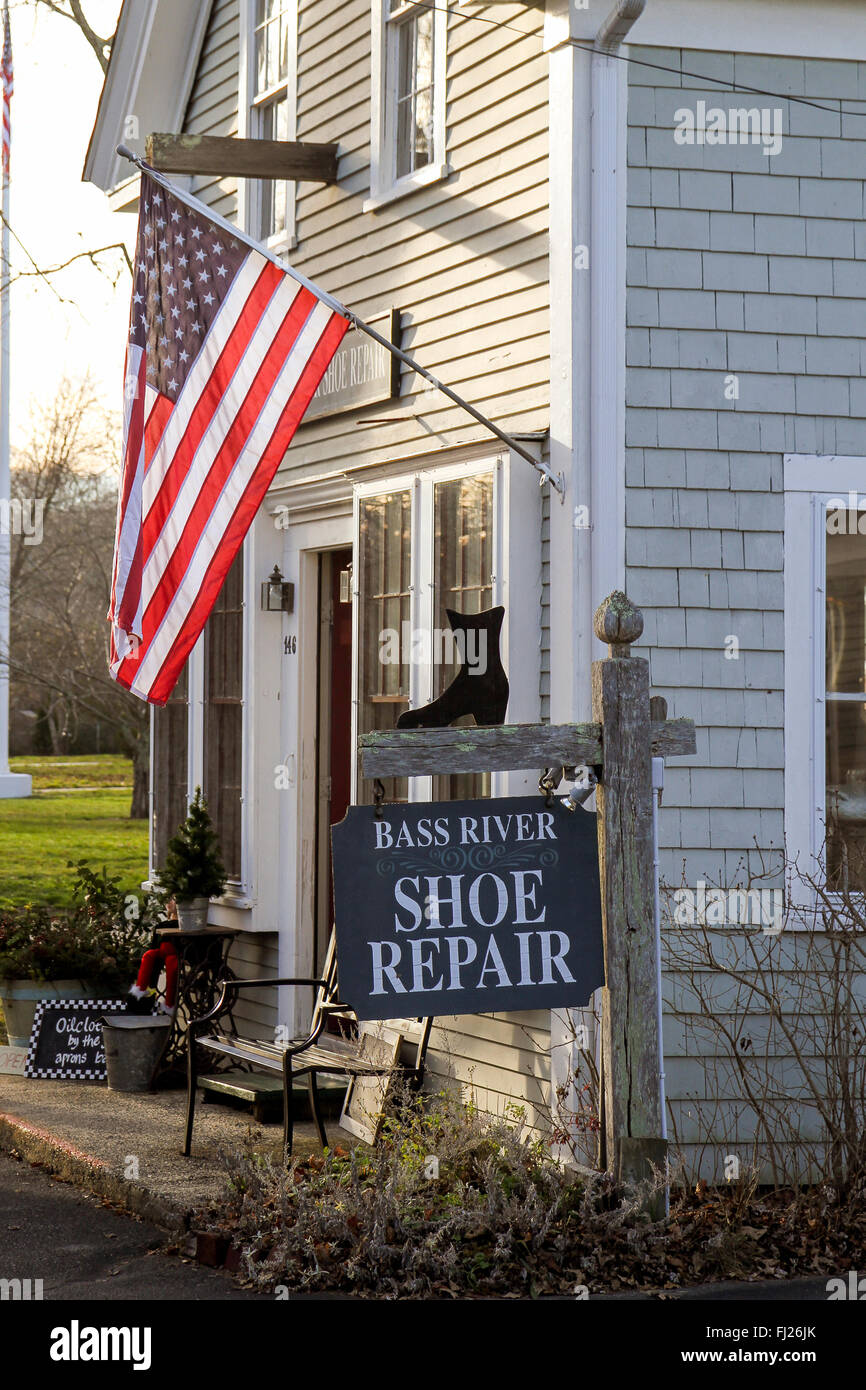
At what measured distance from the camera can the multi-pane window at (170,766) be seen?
962 cm

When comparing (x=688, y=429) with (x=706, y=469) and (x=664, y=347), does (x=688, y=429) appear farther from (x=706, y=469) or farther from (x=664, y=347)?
(x=664, y=347)

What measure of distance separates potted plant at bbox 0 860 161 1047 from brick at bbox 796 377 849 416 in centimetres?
478

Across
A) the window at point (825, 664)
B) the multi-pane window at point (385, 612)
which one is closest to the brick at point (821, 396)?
the window at point (825, 664)

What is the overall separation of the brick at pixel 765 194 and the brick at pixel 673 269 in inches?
11.5

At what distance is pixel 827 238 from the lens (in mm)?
6547

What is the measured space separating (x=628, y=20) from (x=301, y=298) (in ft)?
5.36

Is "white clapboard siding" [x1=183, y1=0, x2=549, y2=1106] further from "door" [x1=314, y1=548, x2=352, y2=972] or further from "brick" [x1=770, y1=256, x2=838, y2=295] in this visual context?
"brick" [x1=770, y1=256, x2=838, y2=295]

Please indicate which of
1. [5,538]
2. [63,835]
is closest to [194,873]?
[63,835]

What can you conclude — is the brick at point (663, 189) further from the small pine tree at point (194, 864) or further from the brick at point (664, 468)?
the small pine tree at point (194, 864)

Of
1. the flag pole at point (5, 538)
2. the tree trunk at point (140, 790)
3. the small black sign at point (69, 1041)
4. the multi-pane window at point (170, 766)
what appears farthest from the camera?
the tree trunk at point (140, 790)

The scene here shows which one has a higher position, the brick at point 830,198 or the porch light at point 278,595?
the brick at point 830,198

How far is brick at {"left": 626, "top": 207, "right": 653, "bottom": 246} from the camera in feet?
21.1

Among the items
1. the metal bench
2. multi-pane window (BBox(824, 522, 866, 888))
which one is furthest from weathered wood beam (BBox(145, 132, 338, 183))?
the metal bench

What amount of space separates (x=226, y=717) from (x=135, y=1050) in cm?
197
